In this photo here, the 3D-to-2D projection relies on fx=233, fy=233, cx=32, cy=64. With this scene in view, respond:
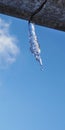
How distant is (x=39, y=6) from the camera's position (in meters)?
1.73

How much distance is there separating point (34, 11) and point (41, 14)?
0.23 ft

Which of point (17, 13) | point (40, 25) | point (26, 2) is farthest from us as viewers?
point (40, 25)

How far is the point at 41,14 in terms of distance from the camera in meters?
1.81

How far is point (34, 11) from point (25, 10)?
0.07 m

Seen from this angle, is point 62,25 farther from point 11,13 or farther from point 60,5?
point 11,13

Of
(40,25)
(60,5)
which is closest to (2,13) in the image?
(40,25)

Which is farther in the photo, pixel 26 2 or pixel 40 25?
pixel 40 25

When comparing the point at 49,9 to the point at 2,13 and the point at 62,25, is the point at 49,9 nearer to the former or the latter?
the point at 62,25

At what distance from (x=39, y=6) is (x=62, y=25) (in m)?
0.31

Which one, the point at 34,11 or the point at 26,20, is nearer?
the point at 34,11

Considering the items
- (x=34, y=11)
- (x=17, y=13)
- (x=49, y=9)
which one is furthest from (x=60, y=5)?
(x=17, y=13)

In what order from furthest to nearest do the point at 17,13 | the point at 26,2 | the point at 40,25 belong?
1. the point at 40,25
2. the point at 17,13
3. the point at 26,2

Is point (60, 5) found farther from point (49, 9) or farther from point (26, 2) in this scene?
point (26, 2)

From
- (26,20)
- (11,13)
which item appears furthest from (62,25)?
(11,13)
